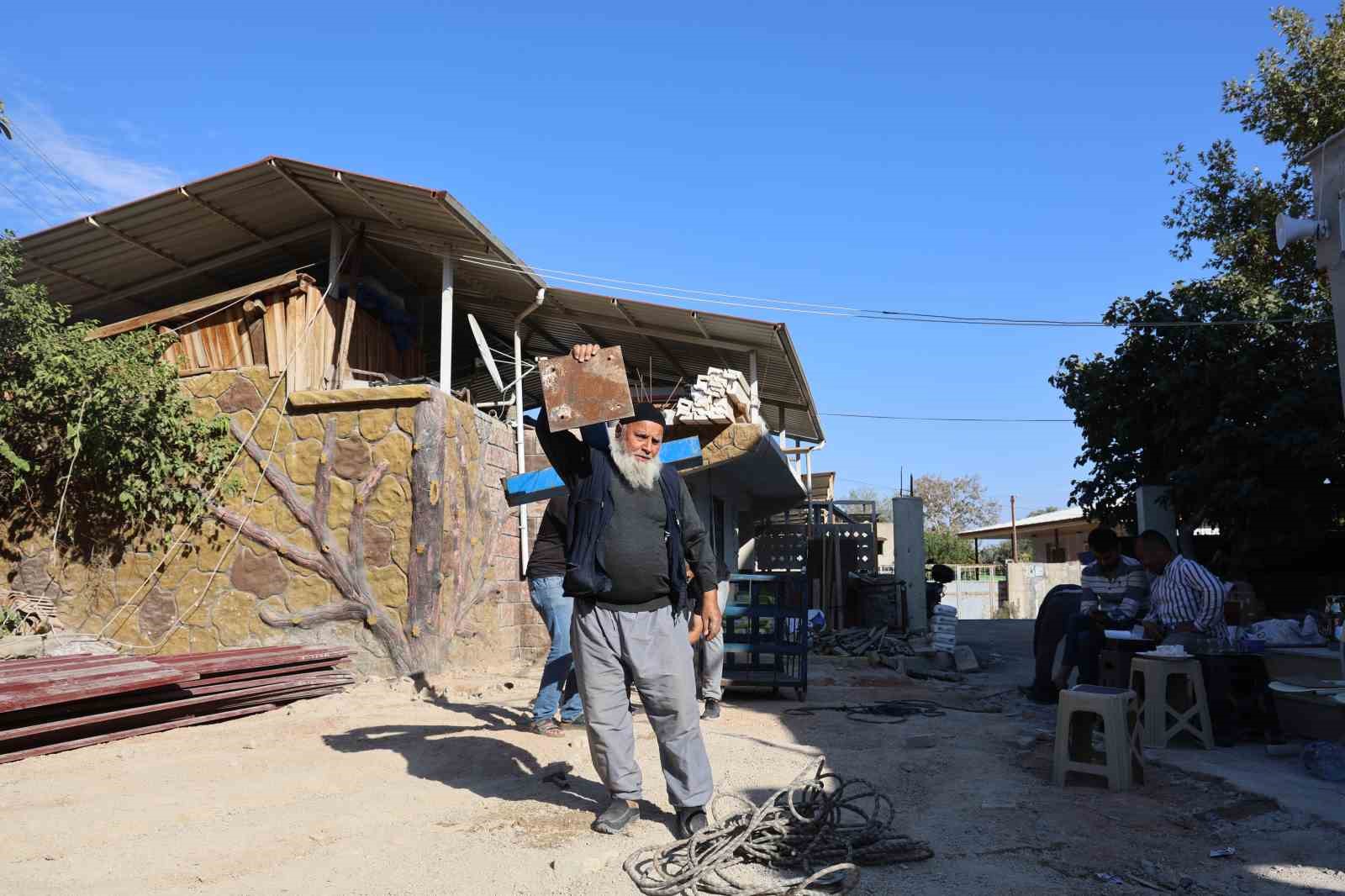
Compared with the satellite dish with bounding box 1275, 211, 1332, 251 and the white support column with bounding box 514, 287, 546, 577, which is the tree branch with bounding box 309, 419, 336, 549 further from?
the satellite dish with bounding box 1275, 211, 1332, 251

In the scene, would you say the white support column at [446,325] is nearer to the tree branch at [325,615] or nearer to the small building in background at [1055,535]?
the tree branch at [325,615]

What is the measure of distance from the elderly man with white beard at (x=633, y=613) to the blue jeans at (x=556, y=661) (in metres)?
1.83

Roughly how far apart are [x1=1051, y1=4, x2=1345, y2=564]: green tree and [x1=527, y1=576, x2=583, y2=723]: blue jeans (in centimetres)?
901

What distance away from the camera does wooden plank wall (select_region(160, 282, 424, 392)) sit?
31.1ft

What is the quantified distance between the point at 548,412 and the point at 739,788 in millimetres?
2102

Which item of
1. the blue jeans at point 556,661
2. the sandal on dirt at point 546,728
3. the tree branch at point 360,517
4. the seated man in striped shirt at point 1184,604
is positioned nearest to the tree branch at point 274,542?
the tree branch at point 360,517

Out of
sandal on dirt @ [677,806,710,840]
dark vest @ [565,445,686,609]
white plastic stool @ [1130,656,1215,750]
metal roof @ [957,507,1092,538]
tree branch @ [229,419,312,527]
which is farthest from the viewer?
metal roof @ [957,507,1092,538]

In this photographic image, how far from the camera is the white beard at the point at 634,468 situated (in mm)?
4031

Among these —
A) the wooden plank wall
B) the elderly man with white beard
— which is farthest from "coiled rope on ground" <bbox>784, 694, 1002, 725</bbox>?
the wooden plank wall

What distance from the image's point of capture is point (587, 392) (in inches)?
158

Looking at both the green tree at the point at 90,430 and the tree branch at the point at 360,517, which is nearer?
the green tree at the point at 90,430

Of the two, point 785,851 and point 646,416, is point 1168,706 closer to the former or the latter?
point 785,851

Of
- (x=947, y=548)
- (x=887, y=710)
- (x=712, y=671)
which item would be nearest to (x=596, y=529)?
(x=712, y=671)

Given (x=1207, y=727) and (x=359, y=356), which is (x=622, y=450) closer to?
(x=1207, y=727)
